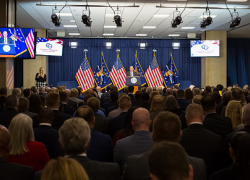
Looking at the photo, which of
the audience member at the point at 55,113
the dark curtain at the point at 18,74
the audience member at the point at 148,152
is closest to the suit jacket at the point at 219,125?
the audience member at the point at 148,152

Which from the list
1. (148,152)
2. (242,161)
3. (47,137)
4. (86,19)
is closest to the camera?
(242,161)

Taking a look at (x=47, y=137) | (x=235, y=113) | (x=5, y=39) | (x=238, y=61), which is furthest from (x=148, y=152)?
(x=238, y=61)

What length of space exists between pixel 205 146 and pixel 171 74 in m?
15.1

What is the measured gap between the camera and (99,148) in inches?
113

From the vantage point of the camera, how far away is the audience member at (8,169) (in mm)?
1845

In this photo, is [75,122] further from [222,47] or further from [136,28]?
[222,47]

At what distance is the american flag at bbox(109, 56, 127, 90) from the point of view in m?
16.9

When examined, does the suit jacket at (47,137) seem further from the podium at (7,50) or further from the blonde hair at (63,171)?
the podium at (7,50)

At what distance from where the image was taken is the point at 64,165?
1007 mm

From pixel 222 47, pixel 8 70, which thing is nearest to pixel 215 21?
pixel 222 47

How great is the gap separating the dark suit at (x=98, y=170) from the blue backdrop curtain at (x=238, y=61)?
17856 mm

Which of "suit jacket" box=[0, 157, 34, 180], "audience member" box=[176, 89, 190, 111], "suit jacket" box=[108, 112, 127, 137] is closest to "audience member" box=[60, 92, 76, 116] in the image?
"suit jacket" box=[108, 112, 127, 137]

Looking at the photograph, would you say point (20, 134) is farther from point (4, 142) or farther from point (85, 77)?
point (85, 77)

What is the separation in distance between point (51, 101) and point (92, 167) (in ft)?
9.15
